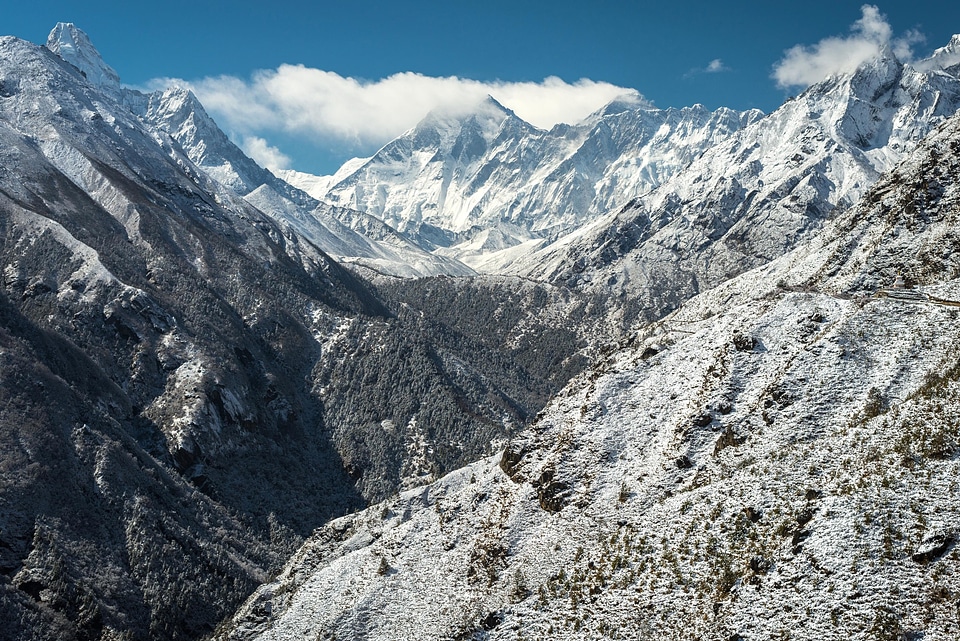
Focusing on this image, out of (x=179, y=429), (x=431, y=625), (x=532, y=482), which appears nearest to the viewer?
(x=431, y=625)

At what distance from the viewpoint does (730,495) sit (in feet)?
175

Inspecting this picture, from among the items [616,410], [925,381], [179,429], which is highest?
[179,429]

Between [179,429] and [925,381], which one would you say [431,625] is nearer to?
[925,381]

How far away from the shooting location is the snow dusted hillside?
42656mm

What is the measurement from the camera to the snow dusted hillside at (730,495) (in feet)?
140

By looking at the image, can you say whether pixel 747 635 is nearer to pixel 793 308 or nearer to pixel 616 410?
pixel 616 410

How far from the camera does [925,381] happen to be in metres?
54.0

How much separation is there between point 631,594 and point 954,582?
20570mm

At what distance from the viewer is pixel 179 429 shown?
656 ft

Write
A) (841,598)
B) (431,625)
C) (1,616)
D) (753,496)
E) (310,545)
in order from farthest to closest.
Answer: (1,616) → (310,545) → (431,625) → (753,496) → (841,598)

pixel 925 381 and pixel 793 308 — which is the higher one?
pixel 793 308

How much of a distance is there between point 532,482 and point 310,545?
144 feet

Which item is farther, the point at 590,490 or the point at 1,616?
the point at 1,616

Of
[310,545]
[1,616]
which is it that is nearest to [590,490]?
[310,545]
